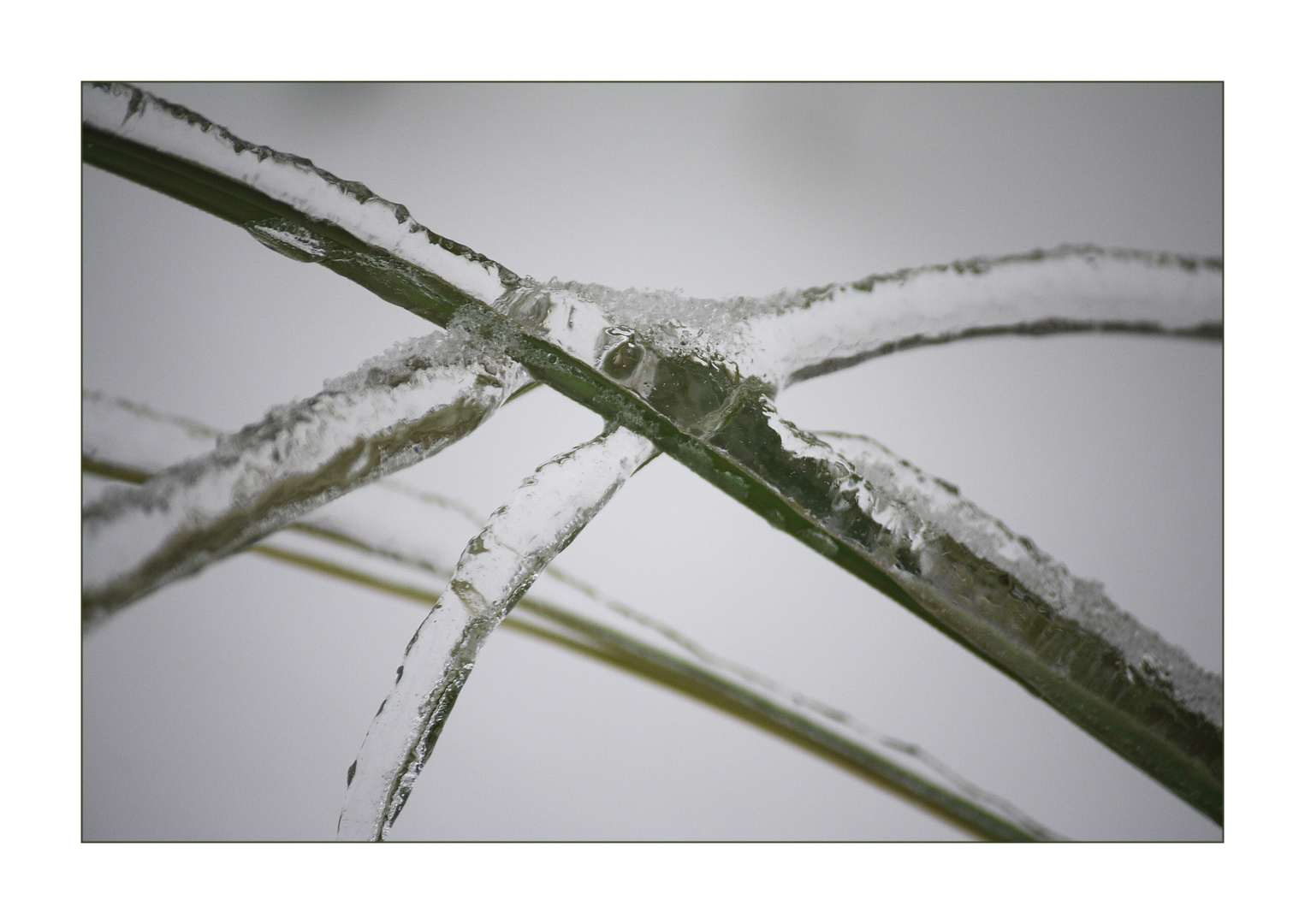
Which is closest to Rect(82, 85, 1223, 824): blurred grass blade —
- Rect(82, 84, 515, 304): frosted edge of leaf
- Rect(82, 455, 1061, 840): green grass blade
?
Rect(82, 84, 515, 304): frosted edge of leaf

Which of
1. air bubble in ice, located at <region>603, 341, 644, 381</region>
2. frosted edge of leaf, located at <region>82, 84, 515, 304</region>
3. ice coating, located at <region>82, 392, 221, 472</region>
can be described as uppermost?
frosted edge of leaf, located at <region>82, 84, 515, 304</region>

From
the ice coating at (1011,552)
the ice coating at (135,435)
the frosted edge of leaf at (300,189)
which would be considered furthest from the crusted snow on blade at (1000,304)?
the ice coating at (135,435)

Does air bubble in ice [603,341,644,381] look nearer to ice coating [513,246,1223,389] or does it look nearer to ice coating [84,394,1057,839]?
ice coating [513,246,1223,389]

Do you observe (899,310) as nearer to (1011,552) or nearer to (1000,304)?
(1000,304)

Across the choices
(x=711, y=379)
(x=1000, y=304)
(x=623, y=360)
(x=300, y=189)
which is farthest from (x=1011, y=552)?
(x=300, y=189)

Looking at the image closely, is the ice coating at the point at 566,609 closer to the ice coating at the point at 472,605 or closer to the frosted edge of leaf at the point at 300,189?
the ice coating at the point at 472,605
